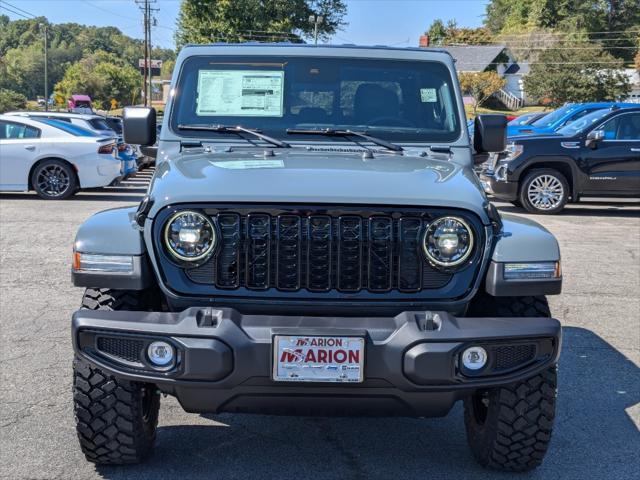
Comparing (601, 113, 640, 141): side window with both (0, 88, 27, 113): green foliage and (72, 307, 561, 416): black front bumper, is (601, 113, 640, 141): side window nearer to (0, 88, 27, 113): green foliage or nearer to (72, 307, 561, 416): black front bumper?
(72, 307, 561, 416): black front bumper

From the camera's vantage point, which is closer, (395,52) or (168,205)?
(168,205)

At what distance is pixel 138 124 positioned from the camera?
4.98 m

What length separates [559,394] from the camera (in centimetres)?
522

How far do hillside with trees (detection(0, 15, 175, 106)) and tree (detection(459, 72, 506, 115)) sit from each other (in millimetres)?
37304

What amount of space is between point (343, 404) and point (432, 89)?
2232 millimetres

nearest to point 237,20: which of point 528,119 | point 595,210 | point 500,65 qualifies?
point 500,65

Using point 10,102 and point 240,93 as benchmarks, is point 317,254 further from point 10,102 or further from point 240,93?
point 10,102

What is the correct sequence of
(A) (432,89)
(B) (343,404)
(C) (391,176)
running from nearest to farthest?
(B) (343,404)
(C) (391,176)
(A) (432,89)

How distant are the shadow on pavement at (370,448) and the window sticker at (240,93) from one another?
5.56 ft

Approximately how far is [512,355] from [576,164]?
11.3m

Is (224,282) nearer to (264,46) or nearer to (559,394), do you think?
(264,46)

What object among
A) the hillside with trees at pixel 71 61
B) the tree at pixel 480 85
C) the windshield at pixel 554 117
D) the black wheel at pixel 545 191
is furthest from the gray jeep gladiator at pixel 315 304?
the hillside with trees at pixel 71 61

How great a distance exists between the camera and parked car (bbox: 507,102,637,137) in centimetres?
1686

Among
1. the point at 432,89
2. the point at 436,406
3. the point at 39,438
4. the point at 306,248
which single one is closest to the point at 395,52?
the point at 432,89
